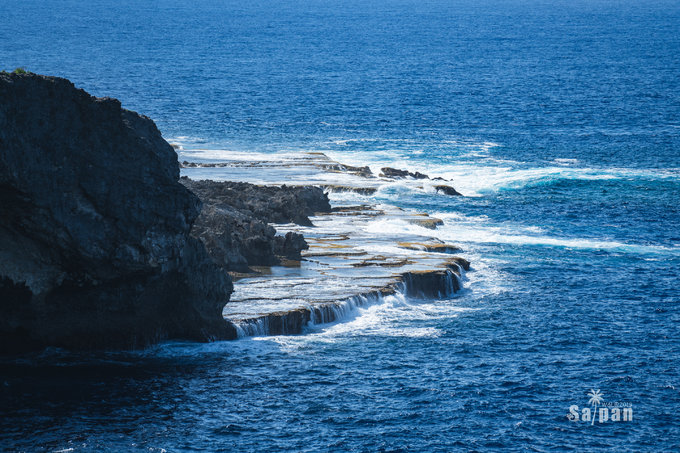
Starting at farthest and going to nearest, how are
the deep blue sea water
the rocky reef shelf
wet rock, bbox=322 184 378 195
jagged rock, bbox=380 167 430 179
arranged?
jagged rock, bbox=380 167 430 179 < wet rock, bbox=322 184 378 195 < the rocky reef shelf < the deep blue sea water

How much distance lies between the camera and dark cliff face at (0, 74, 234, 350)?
1574 inches

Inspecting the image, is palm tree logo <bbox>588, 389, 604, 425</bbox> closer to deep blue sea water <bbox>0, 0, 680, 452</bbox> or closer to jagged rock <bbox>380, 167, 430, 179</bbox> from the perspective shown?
deep blue sea water <bbox>0, 0, 680, 452</bbox>

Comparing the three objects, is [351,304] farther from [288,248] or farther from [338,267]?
[288,248]

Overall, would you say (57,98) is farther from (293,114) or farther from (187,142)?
(293,114)

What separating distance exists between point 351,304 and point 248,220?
10298 mm

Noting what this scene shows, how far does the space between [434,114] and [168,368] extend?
9622 cm

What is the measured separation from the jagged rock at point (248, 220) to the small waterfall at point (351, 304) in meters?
7.22

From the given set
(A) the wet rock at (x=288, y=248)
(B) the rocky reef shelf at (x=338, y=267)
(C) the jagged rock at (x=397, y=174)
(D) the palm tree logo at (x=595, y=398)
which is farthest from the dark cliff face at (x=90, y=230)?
(C) the jagged rock at (x=397, y=174)

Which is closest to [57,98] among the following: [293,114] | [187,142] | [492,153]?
[187,142]

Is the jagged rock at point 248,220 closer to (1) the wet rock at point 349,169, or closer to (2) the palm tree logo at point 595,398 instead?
(1) the wet rock at point 349,169

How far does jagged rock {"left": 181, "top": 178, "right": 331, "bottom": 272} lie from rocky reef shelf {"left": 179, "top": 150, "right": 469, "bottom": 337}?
76cm

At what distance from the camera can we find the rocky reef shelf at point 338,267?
4831cm

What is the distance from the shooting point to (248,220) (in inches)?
2260

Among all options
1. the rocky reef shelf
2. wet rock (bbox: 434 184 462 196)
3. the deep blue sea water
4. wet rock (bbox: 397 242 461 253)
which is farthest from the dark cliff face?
wet rock (bbox: 434 184 462 196)
